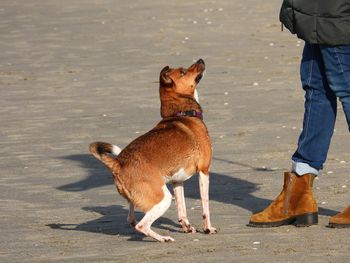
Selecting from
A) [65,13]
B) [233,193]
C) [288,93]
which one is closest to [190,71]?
[233,193]

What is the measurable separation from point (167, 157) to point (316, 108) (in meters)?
1.07

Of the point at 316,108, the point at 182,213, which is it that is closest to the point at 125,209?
the point at 182,213

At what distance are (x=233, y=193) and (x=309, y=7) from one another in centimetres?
217

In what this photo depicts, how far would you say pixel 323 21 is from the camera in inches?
326

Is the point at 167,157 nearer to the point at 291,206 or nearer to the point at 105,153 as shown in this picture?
the point at 105,153

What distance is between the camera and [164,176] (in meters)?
8.32

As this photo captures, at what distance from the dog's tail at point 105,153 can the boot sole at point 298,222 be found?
1058 millimetres

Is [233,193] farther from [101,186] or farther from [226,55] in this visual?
[226,55]

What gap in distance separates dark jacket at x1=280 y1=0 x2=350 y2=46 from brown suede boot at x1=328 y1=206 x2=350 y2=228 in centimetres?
112

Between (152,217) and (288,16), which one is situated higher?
(288,16)

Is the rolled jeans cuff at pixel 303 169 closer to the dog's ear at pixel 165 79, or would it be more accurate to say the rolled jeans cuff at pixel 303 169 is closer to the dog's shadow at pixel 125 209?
the dog's shadow at pixel 125 209

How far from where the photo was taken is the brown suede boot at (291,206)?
8.57m

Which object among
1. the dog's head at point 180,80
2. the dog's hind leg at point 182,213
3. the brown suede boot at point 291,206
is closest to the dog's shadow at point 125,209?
the dog's hind leg at point 182,213

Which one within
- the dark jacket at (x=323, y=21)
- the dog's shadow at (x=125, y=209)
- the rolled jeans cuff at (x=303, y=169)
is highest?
the dark jacket at (x=323, y=21)
